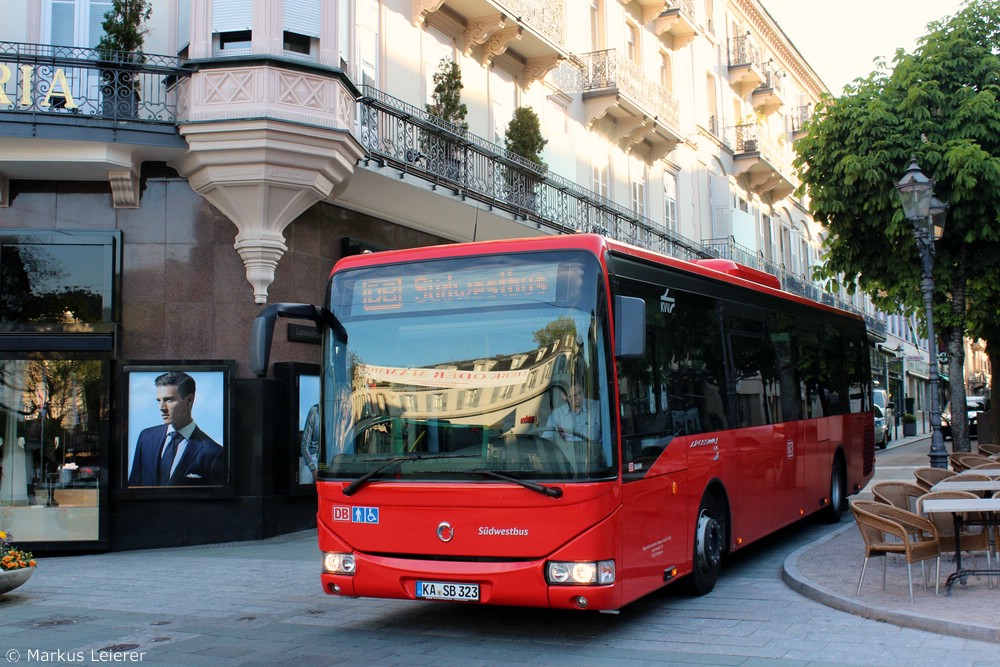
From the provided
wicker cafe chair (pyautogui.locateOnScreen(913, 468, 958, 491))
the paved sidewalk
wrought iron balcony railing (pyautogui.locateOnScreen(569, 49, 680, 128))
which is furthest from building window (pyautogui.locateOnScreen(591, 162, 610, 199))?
the paved sidewalk

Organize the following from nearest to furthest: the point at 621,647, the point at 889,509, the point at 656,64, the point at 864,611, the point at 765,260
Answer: the point at 621,647, the point at 864,611, the point at 889,509, the point at 656,64, the point at 765,260

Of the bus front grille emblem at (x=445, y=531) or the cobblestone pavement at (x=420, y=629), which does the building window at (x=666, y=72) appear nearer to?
the cobblestone pavement at (x=420, y=629)

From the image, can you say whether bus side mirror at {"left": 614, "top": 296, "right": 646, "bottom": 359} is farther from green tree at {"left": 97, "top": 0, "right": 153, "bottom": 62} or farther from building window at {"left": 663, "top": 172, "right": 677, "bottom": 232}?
building window at {"left": 663, "top": 172, "right": 677, "bottom": 232}

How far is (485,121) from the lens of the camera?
766 inches

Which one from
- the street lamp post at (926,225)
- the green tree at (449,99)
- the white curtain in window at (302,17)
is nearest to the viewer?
the street lamp post at (926,225)

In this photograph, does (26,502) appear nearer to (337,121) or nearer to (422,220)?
(337,121)

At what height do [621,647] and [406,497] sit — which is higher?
[406,497]

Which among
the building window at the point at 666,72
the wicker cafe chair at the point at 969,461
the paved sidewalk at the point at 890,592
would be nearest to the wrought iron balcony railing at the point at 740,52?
the building window at the point at 666,72

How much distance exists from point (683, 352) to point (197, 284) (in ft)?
25.7

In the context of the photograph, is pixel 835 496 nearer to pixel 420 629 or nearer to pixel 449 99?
pixel 420 629

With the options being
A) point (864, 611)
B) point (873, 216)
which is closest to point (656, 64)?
point (873, 216)

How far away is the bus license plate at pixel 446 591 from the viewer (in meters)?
6.90

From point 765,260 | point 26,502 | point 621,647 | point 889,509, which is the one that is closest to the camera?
point 621,647

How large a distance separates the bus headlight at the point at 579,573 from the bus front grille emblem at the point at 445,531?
Result: 2.41ft
